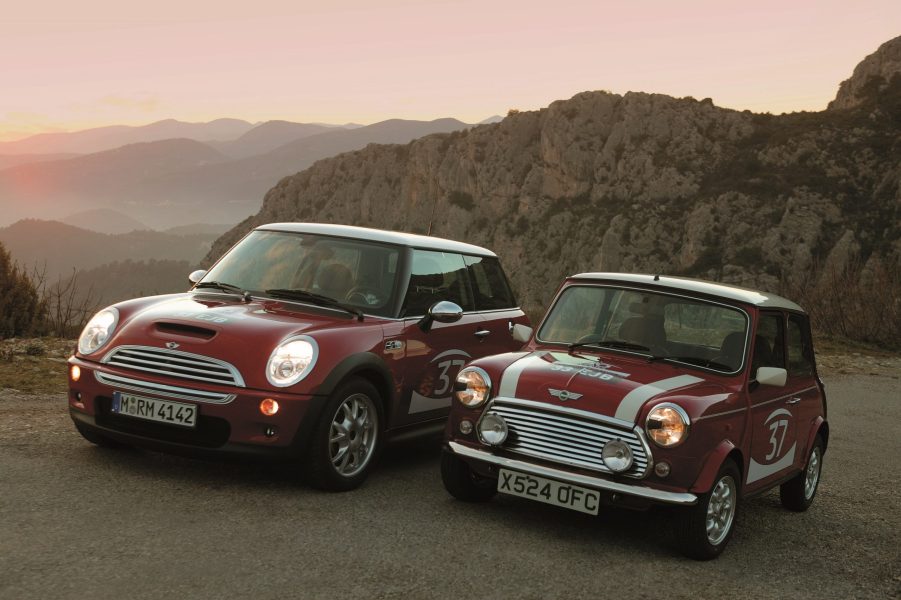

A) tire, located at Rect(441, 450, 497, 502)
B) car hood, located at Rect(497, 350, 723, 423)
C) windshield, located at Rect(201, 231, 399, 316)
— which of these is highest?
windshield, located at Rect(201, 231, 399, 316)

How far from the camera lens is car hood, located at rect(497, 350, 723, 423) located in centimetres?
523

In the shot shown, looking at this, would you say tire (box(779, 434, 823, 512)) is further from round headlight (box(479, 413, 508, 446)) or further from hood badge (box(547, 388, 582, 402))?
round headlight (box(479, 413, 508, 446))

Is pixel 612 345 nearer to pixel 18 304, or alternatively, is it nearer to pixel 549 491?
pixel 549 491

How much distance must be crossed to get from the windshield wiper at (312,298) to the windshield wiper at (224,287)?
192mm

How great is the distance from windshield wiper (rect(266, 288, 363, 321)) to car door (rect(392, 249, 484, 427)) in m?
0.41

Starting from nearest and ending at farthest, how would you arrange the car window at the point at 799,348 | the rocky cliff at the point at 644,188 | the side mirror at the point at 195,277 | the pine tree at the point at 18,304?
the car window at the point at 799,348, the side mirror at the point at 195,277, the pine tree at the point at 18,304, the rocky cliff at the point at 644,188

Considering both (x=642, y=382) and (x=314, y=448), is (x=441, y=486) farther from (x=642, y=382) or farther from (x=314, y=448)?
(x=642, y=382)

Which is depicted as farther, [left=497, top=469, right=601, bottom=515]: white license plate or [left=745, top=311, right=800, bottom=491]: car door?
[left=745, top=311, right=800, bottom=491]: car door

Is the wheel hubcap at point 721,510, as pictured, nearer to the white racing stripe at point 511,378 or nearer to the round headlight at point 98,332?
the white racing stripe at point 511,378

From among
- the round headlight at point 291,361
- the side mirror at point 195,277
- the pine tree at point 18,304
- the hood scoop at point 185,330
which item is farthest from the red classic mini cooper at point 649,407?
the pine tree at point 18,304

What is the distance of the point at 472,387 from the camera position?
5766 mm

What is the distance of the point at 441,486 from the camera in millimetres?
6504

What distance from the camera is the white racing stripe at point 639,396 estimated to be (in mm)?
5157

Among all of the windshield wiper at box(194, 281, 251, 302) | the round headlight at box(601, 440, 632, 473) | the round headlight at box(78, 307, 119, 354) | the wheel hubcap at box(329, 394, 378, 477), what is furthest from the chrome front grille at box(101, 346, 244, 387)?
the round headlight at box(601, 440, 632, 473)
